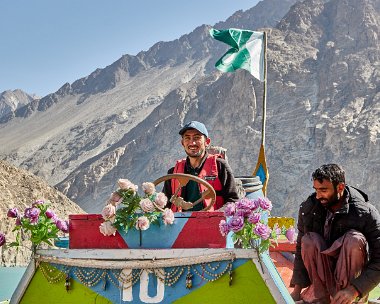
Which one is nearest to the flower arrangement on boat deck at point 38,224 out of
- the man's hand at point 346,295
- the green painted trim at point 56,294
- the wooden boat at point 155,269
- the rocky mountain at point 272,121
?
the wooden boat at point 155,269

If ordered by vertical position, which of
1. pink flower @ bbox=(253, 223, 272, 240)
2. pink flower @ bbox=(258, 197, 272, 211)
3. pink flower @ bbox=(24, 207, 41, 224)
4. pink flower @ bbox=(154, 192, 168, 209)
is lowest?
pink flower @ bbox=(253, 223, 272, 240)

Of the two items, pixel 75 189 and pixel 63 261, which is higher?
pixel 63 261

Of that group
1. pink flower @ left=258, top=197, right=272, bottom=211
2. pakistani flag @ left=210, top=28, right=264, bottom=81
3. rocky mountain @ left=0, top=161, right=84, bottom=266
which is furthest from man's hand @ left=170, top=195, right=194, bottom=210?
rocky mountain @ left=0, top=161, right=84, bottom=266

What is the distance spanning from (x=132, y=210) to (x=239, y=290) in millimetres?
1009

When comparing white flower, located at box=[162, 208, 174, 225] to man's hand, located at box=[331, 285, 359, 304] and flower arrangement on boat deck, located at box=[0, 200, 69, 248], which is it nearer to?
flower arrangement on boat deck, located at box=[0, 200, 69, 248]

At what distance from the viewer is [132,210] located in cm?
421

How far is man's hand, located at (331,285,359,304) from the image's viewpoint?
13.3 feet

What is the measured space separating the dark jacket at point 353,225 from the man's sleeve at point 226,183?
96 centimetres

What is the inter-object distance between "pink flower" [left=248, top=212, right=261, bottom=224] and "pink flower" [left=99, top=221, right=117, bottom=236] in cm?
106

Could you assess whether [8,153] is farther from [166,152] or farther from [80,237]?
[80,237]

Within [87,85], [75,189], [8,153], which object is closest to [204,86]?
[75,189]

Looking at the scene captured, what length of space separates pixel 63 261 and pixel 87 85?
15601 centimetres

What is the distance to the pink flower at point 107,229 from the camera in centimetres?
418

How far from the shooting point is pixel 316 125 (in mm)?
69562
